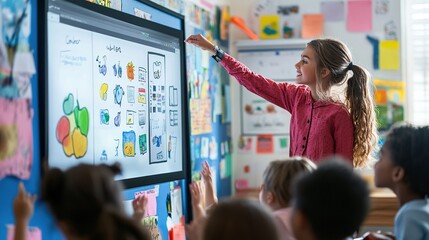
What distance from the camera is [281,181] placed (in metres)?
2.00

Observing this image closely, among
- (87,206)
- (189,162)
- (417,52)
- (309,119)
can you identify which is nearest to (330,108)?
(309,119)

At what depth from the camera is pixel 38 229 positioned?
78.2 inches

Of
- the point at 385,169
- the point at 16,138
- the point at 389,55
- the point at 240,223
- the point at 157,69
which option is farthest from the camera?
the point at 389,55

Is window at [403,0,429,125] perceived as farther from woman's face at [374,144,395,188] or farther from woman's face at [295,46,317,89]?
woman's face at [374,144,395,188]

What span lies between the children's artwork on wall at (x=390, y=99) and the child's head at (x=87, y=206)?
9.22 ft

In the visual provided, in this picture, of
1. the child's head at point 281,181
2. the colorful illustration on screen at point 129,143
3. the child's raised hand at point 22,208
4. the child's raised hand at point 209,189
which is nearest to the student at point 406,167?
the child's head at point 281,181

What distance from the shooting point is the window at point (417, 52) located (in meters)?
4.07

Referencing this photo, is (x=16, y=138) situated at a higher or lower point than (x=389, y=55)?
lower

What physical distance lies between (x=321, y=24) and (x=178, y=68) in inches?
61.3

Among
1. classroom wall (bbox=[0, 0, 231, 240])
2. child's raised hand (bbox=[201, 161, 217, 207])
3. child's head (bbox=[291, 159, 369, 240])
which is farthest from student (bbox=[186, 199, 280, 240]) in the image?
child's raised hand (bbox=[201, 161, 217, 207])

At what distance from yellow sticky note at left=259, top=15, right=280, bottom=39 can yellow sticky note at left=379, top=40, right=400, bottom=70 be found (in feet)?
2.02

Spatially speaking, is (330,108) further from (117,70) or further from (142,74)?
(117,70)

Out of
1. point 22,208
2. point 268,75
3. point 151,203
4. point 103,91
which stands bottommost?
point 151,203

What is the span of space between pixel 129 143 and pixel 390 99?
2.13 metres
